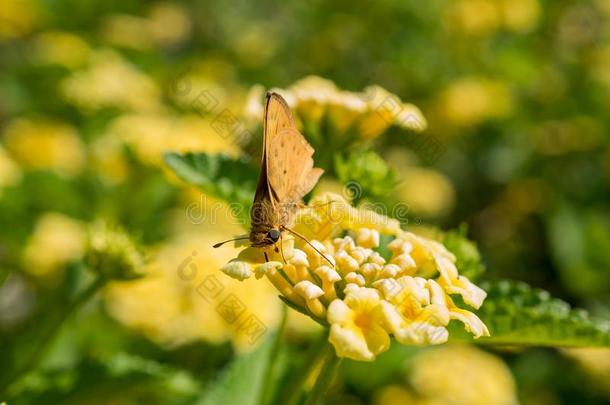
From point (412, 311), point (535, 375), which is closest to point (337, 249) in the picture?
point (412, 311)

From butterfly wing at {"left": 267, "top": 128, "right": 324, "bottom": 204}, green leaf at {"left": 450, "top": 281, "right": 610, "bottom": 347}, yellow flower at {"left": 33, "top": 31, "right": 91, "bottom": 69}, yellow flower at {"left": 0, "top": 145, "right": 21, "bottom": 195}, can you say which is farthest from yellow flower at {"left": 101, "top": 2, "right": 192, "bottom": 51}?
green leaf at {"left": 450, "top": 281, "right": 610, "bottom": 347}

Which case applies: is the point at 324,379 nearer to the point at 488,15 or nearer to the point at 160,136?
the point at 160,136

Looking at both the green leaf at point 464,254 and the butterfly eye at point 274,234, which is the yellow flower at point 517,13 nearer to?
the green leaf at point 464,254

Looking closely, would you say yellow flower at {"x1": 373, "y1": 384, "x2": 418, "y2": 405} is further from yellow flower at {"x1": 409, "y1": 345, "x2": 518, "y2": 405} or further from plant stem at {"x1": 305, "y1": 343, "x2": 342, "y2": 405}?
plant stem at {"x1": 305, "y1": 343, "x2": 342, "y2": 405}

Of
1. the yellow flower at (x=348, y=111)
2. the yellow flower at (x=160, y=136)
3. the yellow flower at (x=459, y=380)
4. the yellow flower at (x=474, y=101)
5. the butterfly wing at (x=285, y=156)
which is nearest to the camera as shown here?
the butterfly wing at (x=285, y=156)

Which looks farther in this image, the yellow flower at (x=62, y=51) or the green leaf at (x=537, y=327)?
the yellow flower at (x=62, y=51)

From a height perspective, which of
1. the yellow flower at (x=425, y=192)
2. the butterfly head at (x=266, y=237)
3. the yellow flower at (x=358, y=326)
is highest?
the yellow flower at (x=425, y=192)

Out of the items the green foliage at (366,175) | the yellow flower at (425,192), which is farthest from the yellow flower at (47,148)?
the green foliage at (366,175)
